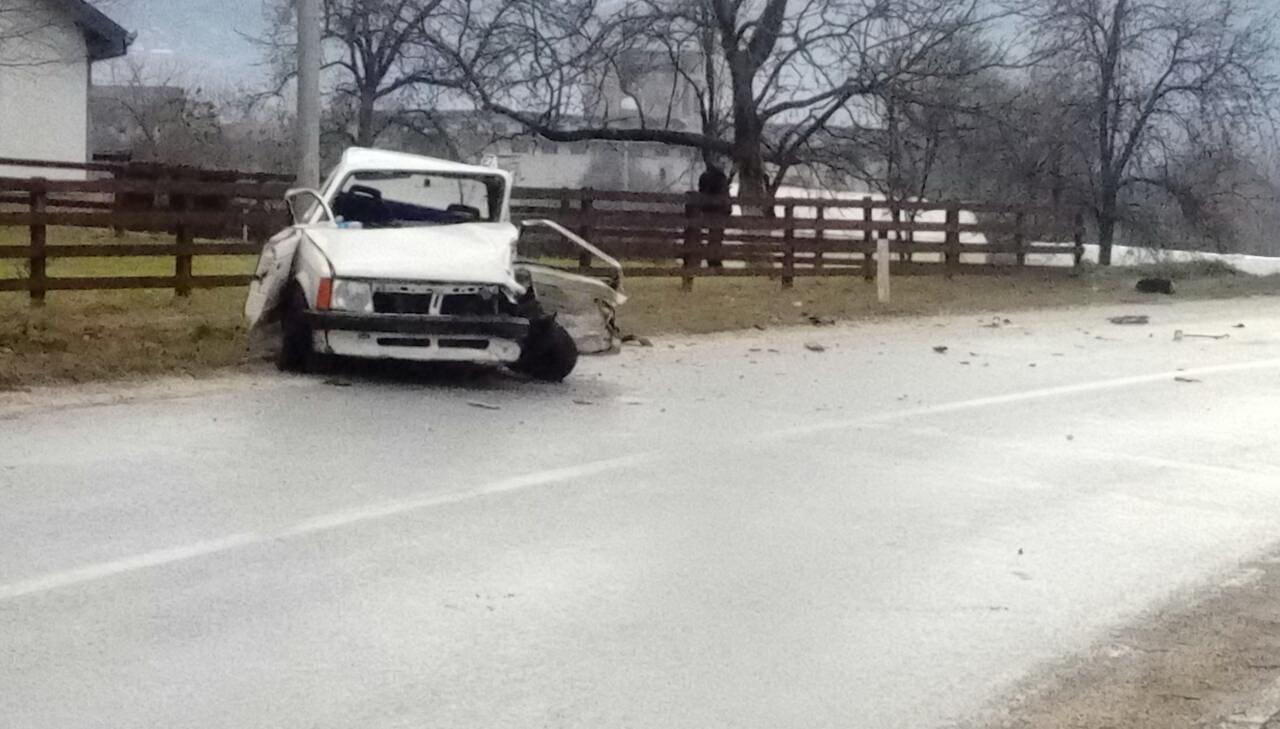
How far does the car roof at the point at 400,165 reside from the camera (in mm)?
12695

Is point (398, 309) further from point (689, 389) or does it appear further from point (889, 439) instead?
point (889, 439)

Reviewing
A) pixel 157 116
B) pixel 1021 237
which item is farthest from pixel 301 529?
pixel 157 116

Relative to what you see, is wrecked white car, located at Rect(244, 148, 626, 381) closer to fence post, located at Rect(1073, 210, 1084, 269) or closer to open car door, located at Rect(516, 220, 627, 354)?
open car door, located at Rect(516, 220, 627, 354)

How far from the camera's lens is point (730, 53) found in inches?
1137

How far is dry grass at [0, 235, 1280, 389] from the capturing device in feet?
40.3

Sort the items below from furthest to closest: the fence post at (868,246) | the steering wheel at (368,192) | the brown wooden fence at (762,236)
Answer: the fence post at (868,246) → the brown wooden fence at (762,236) → the steering wheel at (368,192)

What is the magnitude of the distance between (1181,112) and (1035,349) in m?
19.4

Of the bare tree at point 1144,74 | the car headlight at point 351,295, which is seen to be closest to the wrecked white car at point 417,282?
the car headlight at point 351,295

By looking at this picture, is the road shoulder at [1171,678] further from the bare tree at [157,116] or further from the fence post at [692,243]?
the bare tree at [157,116]

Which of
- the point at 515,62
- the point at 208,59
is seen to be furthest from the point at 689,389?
the point at 208,59

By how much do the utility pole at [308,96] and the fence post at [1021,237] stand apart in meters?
17.0

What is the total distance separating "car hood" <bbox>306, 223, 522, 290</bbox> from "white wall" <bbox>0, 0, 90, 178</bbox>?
742 inches

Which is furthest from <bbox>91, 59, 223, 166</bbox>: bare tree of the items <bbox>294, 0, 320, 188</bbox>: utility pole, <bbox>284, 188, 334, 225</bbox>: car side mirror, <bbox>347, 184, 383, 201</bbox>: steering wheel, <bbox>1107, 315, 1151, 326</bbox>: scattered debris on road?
<bbox>347, 184, 383, 201</bbox>: steering wheel

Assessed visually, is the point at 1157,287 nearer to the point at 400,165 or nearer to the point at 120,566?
the point at 400,165
